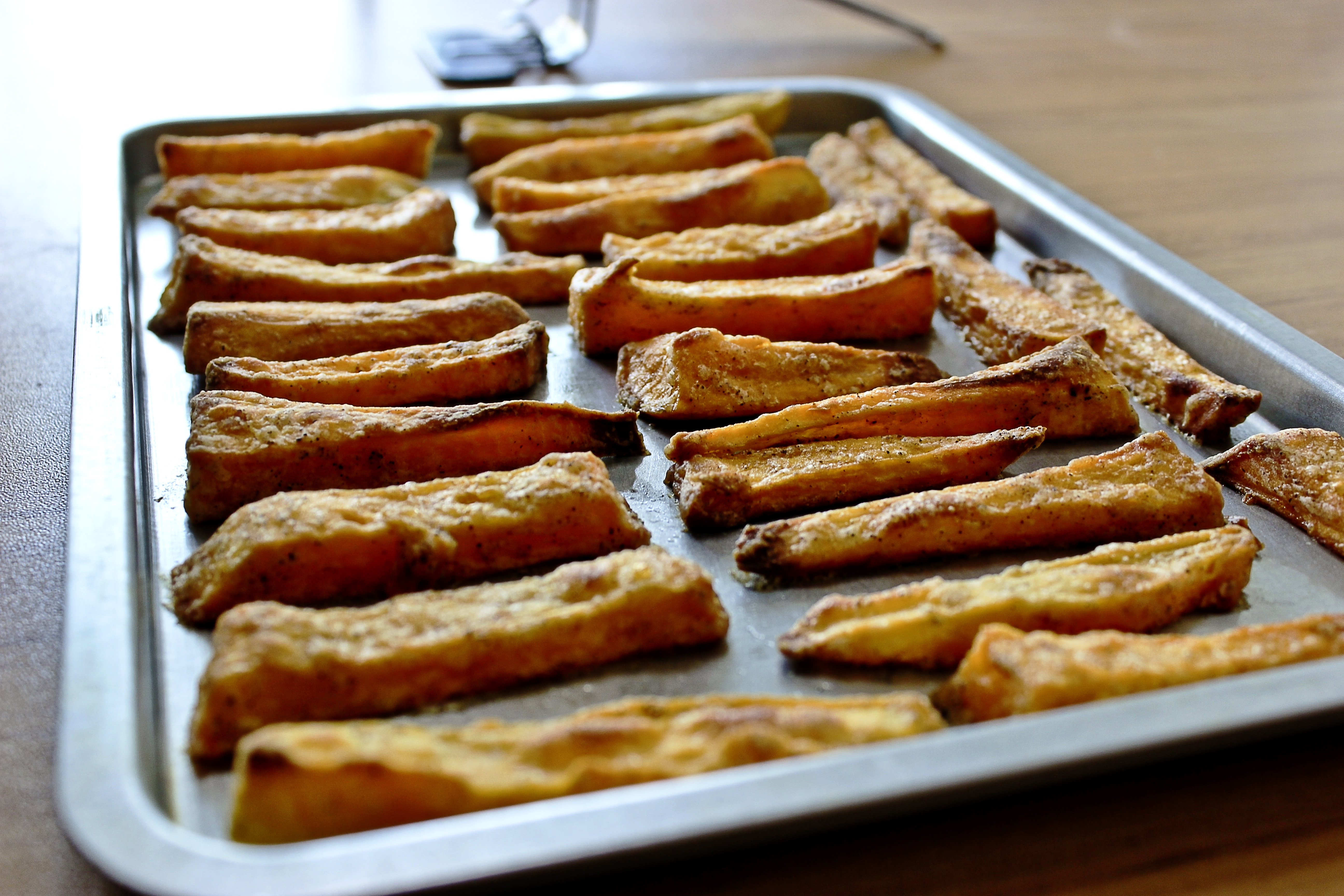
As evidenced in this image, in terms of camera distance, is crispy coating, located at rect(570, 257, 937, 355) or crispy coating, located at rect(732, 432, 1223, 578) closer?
crispy coating, located at rect(732, 432, 1223, 578)

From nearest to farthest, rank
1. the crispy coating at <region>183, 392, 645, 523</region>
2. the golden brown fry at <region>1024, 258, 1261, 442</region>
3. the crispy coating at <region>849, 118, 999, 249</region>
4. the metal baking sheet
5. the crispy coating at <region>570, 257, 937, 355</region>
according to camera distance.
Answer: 1. the metal baking sheet
2. the crispy coating at <region>183, 392, 645, 523</region>
3. the golden brown fry at <region>1024, 258, 1261, 442</region>
4. the crispy coating at <region>570, 257, 937, 355</region>
5. the crispy coating at <region>849, 118, 999, 249</region>

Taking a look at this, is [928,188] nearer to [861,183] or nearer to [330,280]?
[861,183]

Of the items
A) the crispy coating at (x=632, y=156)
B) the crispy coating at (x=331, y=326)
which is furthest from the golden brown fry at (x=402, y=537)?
the crispy coating at (x=632, y=156)

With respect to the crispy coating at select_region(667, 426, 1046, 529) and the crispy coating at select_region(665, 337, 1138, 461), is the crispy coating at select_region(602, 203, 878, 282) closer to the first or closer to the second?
the crispy coating at select_region(665, 337, 1138, 461)

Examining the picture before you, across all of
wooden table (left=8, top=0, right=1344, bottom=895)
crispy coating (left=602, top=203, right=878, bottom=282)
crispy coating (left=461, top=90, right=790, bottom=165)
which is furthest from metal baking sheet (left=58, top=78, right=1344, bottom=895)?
crispy coating (left=461, top=90, right=790, bottom=165)

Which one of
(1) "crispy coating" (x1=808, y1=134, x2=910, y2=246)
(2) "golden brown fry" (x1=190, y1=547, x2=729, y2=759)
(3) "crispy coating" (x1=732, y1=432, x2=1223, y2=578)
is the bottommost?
(2) "golden brown fry" (x1=190, y1=547, x2=729, y2=759)

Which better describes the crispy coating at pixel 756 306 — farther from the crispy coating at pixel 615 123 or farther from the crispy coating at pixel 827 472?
the crispy coating at pixel 615 123
